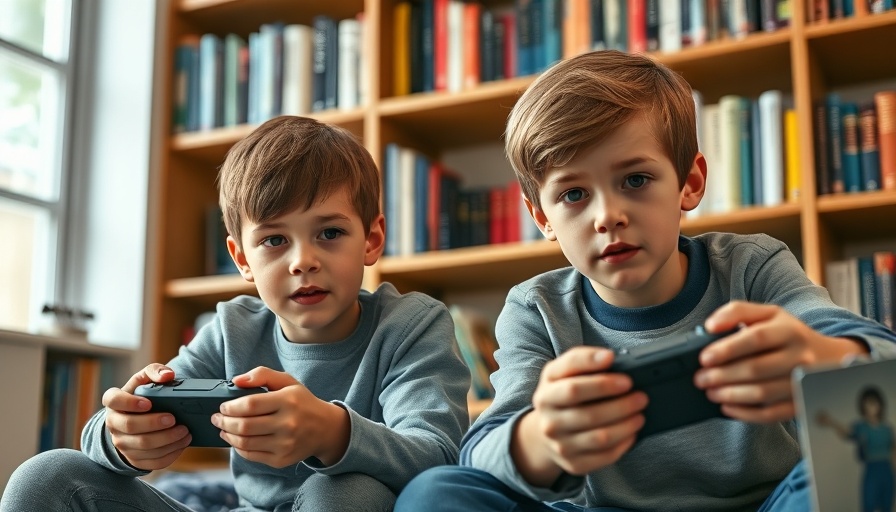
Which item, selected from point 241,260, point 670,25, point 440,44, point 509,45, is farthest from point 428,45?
point 241,260

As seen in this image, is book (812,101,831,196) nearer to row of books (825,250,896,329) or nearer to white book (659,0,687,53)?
row of books (825,250,896,329)

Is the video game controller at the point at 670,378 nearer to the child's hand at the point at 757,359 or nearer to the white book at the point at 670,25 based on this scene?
the child's hand at the point at 757,359

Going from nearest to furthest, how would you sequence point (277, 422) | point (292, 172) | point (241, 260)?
point (277, 422)
point (292, 172)
point (241, 260)

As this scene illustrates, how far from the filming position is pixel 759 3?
7.06 ft

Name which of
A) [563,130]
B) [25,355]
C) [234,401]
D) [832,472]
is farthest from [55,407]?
[832,472]

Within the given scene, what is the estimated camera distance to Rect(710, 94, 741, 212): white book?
211 centimetres

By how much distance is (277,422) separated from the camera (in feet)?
3.20

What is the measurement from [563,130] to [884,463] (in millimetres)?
492

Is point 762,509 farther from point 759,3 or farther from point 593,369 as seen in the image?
point 759,3

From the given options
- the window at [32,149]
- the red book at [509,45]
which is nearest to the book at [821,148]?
the red book at [509,45]

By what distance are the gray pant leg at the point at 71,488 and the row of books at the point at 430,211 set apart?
1269mm

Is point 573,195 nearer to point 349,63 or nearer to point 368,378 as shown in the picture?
point 368,378

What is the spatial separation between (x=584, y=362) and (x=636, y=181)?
0.34 metres

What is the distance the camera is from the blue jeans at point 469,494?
0.88 m
